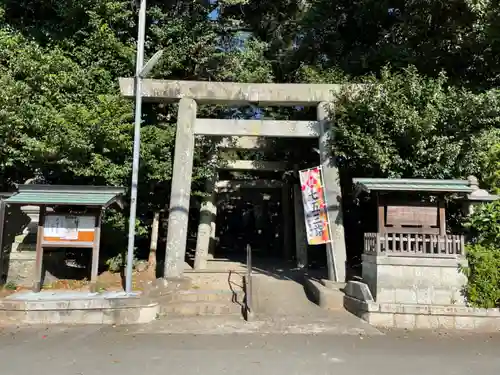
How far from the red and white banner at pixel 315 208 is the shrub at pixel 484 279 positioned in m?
3.42

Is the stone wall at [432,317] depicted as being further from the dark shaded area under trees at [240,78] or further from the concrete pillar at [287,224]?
the concrete pillar at [287,224]

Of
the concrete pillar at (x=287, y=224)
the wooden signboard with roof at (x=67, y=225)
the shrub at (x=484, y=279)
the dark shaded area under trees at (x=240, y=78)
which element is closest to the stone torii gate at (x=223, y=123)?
the dark shaded area under trees at (x=240, y=78)

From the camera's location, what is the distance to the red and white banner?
1107 centimetres

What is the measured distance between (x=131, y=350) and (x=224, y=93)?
285 inches

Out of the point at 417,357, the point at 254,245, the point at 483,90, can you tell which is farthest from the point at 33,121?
the point at 254,245

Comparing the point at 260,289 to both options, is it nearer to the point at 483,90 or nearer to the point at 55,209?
the point at 55,209

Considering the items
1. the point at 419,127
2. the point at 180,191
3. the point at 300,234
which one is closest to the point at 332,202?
the point at 419,127

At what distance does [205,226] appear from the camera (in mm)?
15070

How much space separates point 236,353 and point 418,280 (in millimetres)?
4436

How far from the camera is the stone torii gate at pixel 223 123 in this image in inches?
448

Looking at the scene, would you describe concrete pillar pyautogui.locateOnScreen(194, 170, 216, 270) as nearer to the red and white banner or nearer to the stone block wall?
the red and white banner

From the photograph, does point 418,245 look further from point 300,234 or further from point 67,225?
point 67,225

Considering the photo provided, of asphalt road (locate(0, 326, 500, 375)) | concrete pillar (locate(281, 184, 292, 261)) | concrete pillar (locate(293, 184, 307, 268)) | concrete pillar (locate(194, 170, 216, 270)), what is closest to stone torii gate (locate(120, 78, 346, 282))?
concrete pillar (locate(194, 170, 216, 270))

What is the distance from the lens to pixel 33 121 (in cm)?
1098
